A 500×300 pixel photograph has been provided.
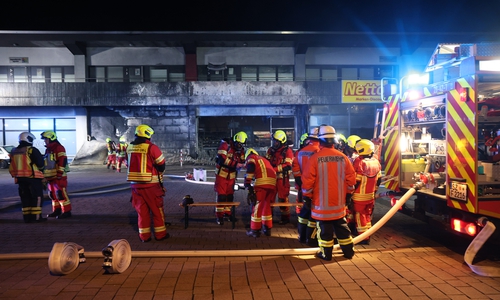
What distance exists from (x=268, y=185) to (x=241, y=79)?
19.3 metres

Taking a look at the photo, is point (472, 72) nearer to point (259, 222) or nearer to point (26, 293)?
point (259, 222)

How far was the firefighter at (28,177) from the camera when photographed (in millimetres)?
7375

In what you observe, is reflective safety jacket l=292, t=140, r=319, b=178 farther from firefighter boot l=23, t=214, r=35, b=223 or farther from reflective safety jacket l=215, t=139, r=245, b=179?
firefighter boot l=23, t=214, r=35, b=223

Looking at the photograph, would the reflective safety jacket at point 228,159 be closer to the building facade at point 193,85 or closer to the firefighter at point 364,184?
the firefighter at point 364,184

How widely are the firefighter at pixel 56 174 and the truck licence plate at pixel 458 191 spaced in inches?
273

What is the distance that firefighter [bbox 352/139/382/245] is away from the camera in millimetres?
5551

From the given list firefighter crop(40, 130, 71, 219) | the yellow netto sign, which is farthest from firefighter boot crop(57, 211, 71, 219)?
the yellow netto sign

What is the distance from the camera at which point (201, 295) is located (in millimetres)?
3904

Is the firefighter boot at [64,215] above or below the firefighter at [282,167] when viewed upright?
below

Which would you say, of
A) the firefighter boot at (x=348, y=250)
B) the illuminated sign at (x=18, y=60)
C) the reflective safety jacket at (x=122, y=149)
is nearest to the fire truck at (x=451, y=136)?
the firefighter boot at (x=348, y=250)

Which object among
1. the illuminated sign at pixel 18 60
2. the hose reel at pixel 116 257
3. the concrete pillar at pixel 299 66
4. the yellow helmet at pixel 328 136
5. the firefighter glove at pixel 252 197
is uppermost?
the illuminated sign at pixel 18 60

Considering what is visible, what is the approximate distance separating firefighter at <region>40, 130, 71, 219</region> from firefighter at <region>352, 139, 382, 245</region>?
570 centimetres

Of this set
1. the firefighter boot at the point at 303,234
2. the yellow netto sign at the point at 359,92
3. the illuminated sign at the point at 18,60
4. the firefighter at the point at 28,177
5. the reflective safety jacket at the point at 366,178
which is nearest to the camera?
the reflective safety jacket at the point at 366,178

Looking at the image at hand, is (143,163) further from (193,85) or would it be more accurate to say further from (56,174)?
(193,85)
